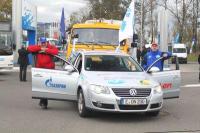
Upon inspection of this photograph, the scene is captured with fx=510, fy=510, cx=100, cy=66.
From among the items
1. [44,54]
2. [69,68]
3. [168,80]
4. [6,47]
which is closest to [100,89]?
[69,68]

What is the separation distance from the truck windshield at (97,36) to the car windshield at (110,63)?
24.2ft

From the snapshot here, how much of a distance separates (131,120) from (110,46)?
8949 millimetres

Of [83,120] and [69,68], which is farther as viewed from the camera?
[69,68]

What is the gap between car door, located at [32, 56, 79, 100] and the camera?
11859mm

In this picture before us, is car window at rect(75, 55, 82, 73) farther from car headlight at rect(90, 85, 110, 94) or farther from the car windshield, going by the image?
car headlight at rect(90, 85, 110, 94)

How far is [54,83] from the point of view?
11945mm

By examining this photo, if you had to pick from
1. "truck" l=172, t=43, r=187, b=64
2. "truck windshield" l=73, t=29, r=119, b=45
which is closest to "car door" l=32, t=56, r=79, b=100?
"truck windshield" l=73, t=29, r=119, b=45

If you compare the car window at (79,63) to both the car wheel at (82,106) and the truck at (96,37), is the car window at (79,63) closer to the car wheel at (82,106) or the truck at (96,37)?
the car wheel at (82,106)

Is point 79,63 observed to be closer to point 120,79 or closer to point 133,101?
point 120,79

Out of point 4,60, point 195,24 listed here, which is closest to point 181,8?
point 195,24

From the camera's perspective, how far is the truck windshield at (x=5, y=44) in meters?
25.9

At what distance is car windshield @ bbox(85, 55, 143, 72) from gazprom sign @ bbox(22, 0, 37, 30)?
945 inches

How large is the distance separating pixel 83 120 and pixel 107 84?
38.6 inches

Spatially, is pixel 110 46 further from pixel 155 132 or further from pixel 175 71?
pixel 155 132
